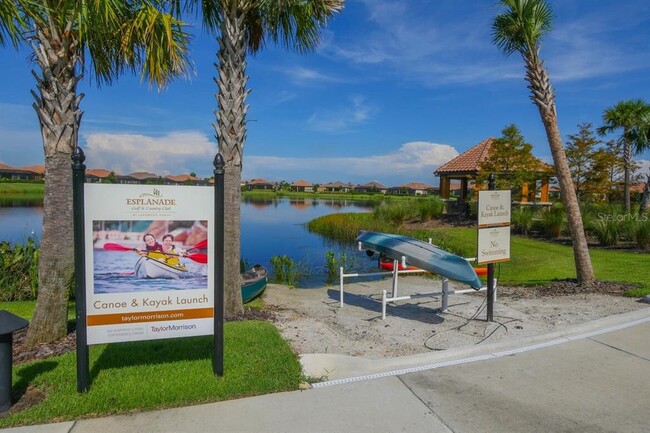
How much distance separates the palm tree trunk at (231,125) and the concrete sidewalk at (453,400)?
8.90 feet

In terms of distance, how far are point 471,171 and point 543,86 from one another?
1693 cm

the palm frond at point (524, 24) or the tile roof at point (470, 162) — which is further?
the tile roof at point (470, 162)

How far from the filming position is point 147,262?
3.86 meters

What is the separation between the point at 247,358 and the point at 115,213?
201 centimetres

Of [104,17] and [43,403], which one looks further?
[104,17]

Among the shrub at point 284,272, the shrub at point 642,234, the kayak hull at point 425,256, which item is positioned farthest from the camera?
the shrub at point 642,234

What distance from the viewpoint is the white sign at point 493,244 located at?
6.25 metres

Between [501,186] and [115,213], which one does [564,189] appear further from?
[501,186]

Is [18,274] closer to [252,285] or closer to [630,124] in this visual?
[252,285]

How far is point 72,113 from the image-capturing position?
5.01 metres

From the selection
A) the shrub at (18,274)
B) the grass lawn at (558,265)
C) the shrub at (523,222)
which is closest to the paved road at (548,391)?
the grass lawn at (558,265)

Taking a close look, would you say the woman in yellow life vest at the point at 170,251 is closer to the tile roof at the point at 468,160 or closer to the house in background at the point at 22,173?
the tile roof at the point at 468,160

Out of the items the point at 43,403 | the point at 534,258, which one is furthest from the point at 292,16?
the point at 534,258

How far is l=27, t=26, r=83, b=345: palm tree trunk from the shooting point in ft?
16.0
